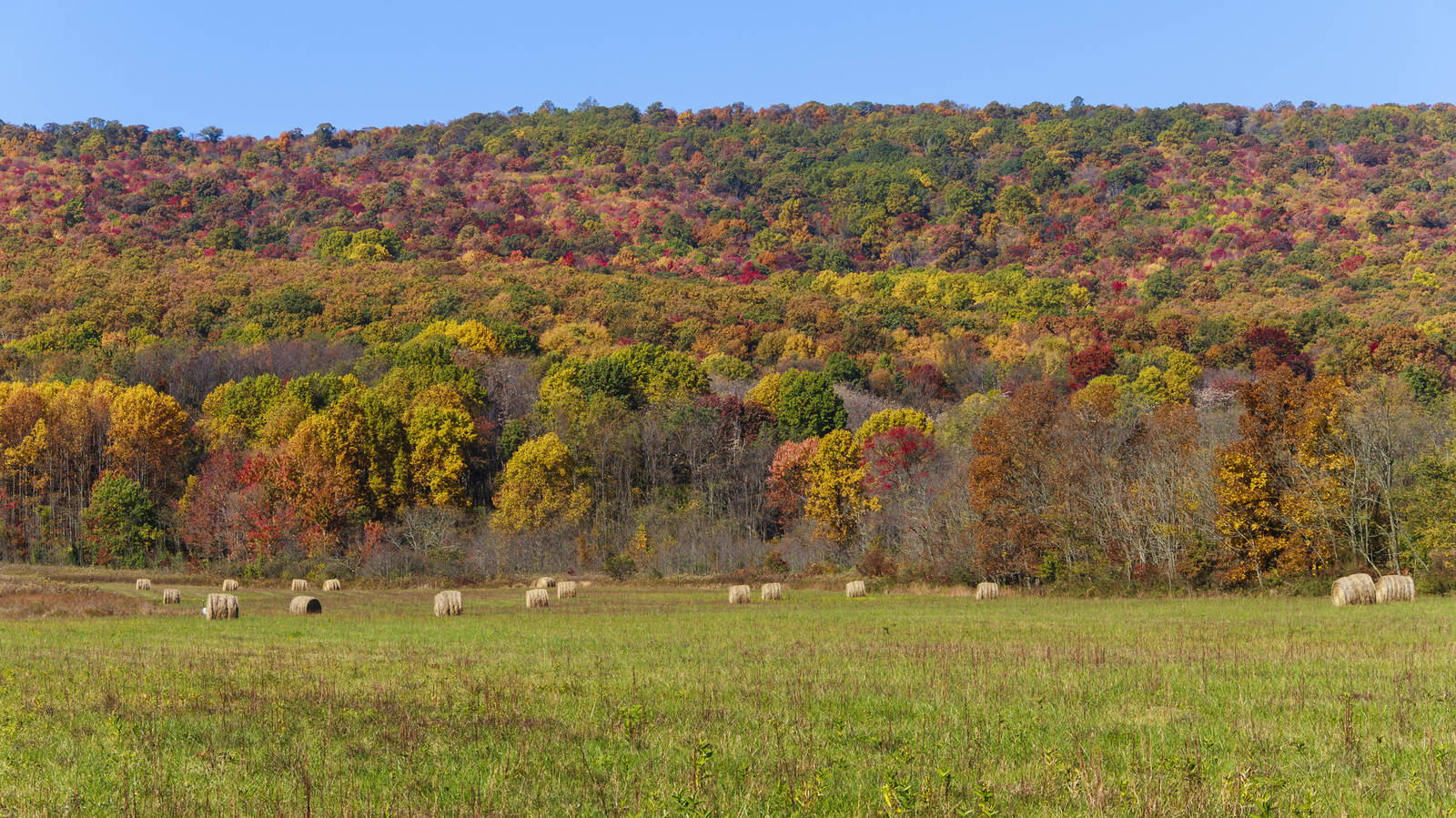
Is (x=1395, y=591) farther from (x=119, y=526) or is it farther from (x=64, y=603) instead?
(x=119, y=526)

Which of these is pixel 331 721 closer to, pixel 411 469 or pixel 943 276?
pixel 411 469

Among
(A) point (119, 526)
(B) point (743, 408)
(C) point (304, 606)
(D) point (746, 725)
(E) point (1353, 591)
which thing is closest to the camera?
(D) point (746, 725)

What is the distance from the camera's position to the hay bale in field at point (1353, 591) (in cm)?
3391

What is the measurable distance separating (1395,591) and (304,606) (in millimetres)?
36138

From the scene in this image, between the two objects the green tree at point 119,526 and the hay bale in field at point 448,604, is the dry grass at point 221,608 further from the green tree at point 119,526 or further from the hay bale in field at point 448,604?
the green tree at point 119,526

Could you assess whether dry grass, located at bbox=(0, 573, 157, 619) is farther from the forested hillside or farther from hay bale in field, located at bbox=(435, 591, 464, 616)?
the forested hillside

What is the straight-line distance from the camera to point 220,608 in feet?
114

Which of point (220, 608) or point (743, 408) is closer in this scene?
point (220, 608)

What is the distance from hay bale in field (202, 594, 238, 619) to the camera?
34.6 meters

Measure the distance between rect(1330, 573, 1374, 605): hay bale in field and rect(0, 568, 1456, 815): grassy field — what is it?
1116cm

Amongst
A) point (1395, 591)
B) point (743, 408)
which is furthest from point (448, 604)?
point (743, 408)

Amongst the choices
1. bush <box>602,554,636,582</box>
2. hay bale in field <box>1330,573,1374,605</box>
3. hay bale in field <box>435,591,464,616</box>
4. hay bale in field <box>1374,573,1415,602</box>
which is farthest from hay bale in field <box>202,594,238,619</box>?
hay bale in field <box>1374,573,1415,602</box>

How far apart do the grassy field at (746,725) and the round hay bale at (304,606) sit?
1459cm

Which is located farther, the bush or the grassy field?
the bush
